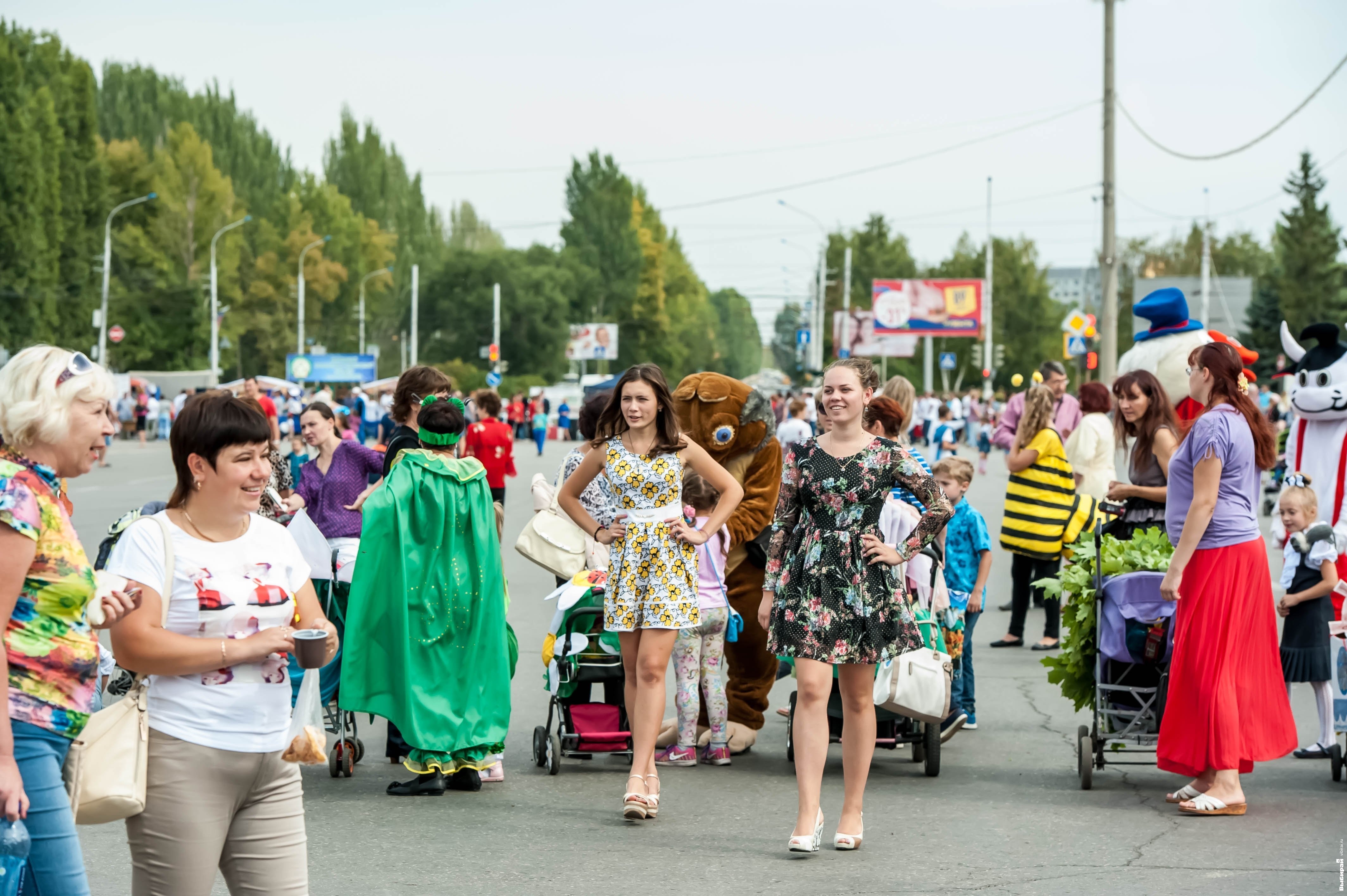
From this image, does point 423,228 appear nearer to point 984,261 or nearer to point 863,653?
point 984,261

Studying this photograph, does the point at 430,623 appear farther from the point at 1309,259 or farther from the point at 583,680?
the point at 1309,259

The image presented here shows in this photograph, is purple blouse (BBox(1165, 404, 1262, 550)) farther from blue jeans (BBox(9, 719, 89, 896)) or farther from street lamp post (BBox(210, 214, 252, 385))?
street lamp post (BBox(210, 214, 252, 385))

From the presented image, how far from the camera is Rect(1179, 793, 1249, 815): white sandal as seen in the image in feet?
21.1

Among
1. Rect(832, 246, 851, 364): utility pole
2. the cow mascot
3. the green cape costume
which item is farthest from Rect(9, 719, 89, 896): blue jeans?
Rect(832, 246, 851, 364): utility pole

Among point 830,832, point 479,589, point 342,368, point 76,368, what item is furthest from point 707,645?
point 342,368

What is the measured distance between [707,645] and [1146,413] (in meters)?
2.47

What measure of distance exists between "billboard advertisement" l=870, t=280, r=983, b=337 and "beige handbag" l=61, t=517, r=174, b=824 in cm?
7115

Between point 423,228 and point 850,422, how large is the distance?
110225mm

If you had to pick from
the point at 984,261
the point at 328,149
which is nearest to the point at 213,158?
the point at 328,149

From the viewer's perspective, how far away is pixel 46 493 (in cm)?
335

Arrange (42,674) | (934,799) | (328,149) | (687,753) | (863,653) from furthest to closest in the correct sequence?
(328,149) → (687,753) → (934,799) → (863,653) → (42,674)

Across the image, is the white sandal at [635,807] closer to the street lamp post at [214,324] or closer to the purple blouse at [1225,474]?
the purple blouse at [1225,474]

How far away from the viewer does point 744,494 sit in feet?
25.8

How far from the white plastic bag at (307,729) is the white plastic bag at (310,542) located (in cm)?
276
